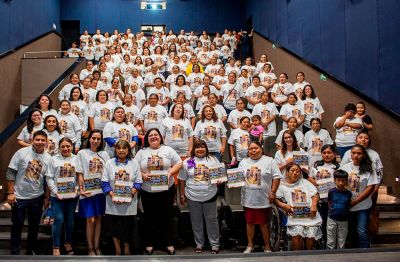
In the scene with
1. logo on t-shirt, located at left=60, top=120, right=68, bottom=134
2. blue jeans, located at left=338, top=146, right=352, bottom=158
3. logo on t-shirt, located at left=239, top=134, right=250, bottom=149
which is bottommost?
blue jeans, located at left=338, top=146, right=352, bottom=158

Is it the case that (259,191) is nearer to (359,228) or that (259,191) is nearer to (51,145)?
(359,228)

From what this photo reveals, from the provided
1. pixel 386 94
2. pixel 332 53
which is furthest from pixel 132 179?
pixel 332 53

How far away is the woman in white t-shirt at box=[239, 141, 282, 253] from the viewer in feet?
17.6

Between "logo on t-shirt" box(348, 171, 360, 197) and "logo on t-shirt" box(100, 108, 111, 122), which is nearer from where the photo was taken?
"logo on t-shirt" box(348, 171, 360, 197)

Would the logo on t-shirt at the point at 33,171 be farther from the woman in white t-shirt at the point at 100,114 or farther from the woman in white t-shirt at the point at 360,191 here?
the woman in white t-shirt at the point at 360,191

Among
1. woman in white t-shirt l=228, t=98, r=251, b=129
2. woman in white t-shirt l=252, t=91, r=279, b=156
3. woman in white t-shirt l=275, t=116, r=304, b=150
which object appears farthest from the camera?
woman in white t-shirt l=228, t=98, r=251, b=129

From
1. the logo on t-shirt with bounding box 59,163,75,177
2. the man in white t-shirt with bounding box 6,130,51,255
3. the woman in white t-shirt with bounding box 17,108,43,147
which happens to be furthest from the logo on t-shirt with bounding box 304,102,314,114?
the man in white t-shirt with bounding box 6,130,51,255

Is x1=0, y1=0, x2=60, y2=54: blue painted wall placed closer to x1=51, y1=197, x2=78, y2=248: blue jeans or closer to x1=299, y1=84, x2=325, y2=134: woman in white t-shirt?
x1=51, y1=197, x2=78, y2=248: blue jeans

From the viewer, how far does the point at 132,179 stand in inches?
207

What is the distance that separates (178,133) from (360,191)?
2.99 m

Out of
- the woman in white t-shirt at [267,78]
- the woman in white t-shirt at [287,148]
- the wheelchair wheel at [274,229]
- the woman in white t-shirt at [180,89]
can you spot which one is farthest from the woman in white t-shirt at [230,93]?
the wheelchair wheel at [274,229]

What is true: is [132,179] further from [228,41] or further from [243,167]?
[228,41]

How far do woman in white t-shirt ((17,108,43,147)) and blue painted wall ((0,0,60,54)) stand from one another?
6.32 m

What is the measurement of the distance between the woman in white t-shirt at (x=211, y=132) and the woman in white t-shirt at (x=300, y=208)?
191 centimetres
